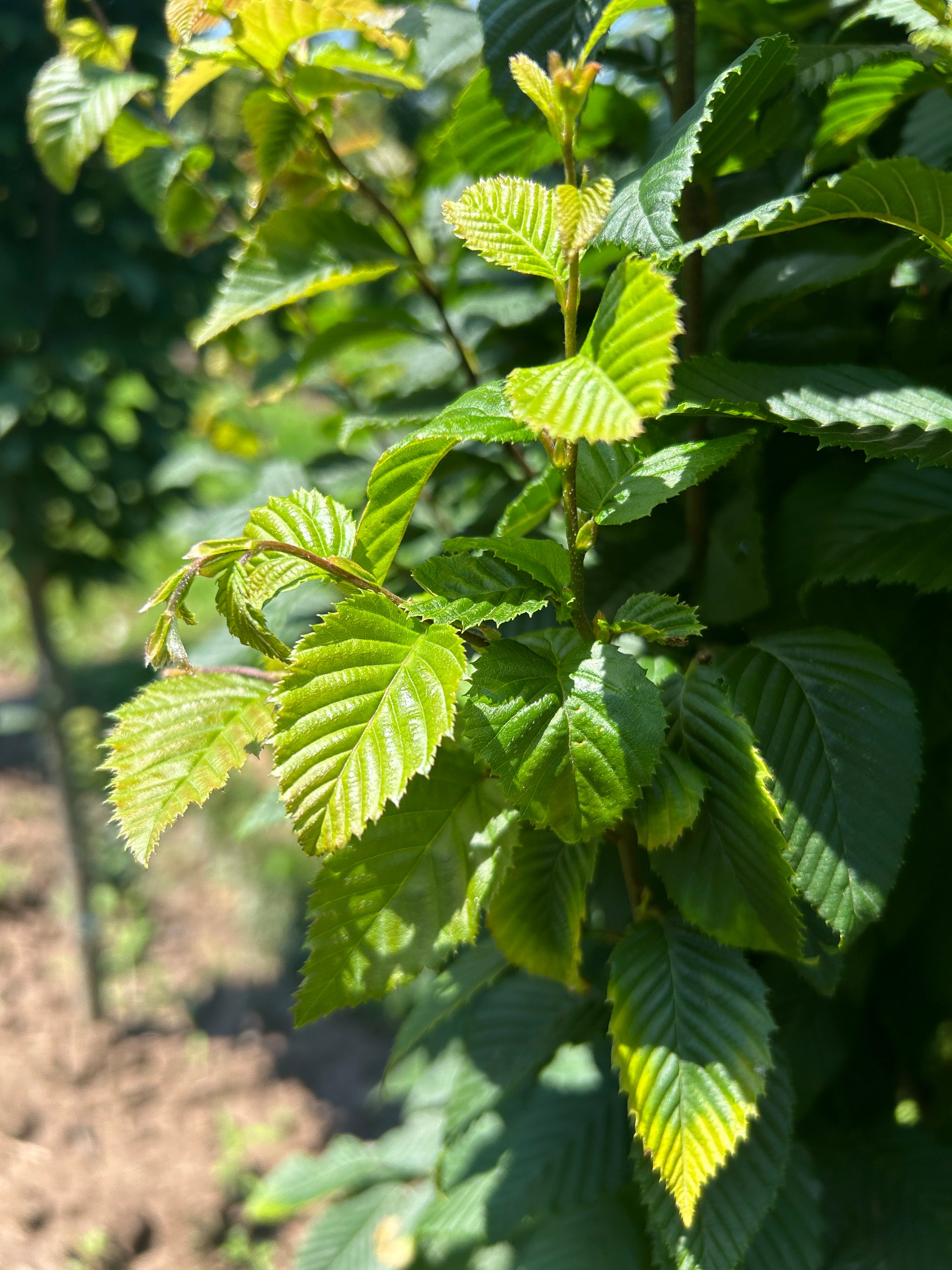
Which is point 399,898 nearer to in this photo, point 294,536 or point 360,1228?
point 294,536

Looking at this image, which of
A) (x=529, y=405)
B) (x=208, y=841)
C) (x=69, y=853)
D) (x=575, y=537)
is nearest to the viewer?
(x=529, y=405)

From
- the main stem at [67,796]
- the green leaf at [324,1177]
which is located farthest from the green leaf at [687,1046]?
the main stem at [67,796]

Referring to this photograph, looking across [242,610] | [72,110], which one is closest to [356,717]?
[242,610]

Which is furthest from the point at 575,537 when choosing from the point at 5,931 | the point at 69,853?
the point at 5,931

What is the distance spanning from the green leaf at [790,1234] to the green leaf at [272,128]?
112 cm

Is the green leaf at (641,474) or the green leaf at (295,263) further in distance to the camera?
the green leaf at (295,263)

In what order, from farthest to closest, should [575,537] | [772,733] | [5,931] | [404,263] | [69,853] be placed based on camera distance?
[5,931] → [69,853] → [404,263] → [772,733] → [575,537]

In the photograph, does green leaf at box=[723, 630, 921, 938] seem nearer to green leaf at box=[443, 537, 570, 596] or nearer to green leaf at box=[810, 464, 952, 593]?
green leaf at box=[810, 464, 952, 593]

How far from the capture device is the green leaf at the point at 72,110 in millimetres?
1062

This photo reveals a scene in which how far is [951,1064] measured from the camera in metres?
1.31

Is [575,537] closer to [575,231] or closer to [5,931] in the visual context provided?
[575,231]

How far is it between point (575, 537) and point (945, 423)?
0.93 ft

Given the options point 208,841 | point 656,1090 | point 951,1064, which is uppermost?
point 656,1090

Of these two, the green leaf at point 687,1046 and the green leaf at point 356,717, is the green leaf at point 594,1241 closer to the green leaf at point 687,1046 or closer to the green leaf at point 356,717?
the green leaf at point 687,1046
